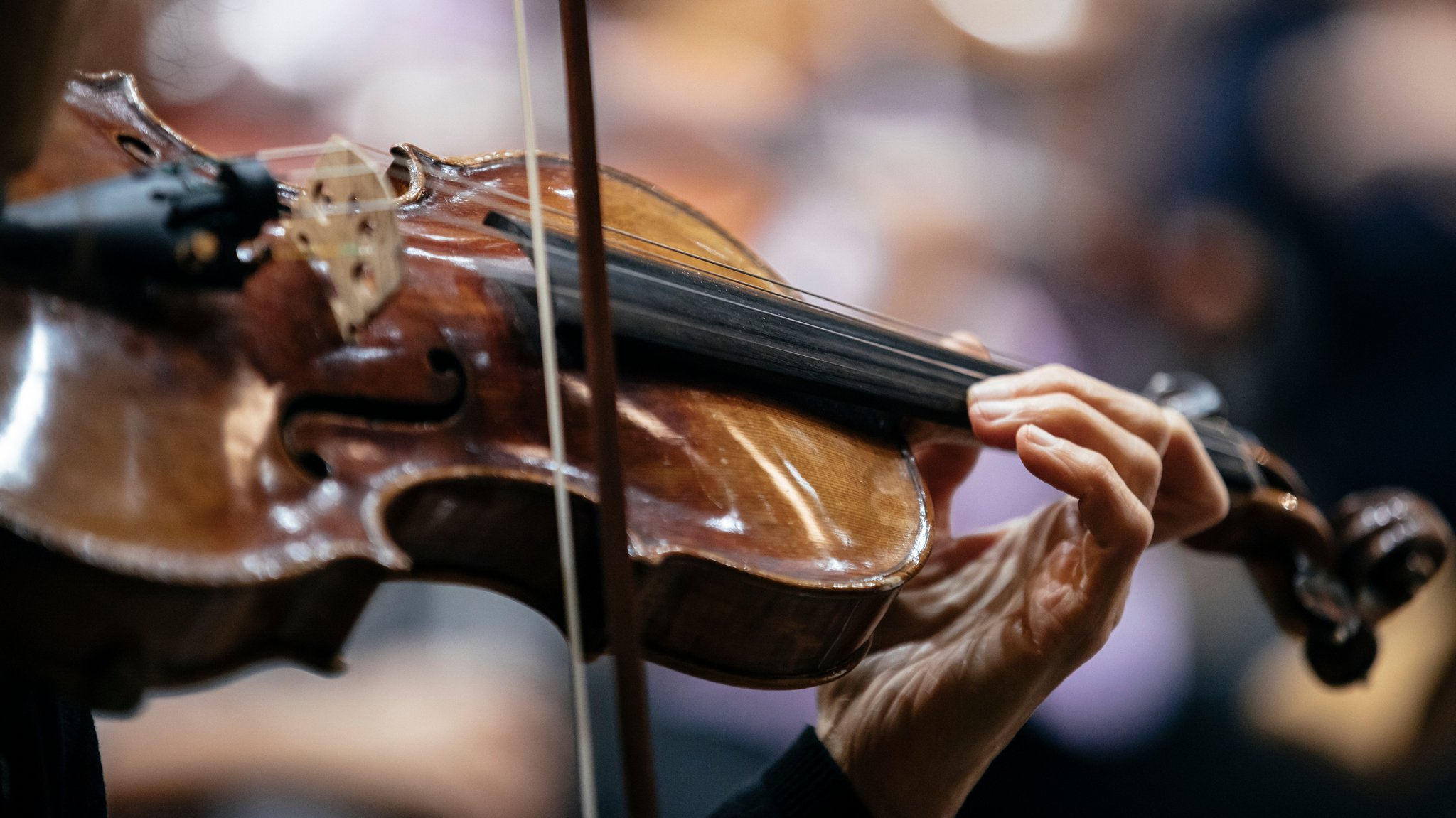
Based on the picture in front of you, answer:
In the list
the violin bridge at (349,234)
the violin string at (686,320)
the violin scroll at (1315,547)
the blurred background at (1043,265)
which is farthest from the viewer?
the blurred background at (1043,265)

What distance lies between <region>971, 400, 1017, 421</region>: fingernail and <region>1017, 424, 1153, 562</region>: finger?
0.10 ft

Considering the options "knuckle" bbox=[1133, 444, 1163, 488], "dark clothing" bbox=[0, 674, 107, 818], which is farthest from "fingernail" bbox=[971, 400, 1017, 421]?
"dark clothing" bbox=[0, 674, 107, 818]

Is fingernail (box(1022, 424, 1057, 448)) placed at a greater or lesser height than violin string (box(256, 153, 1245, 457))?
lesser

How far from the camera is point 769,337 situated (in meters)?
0.74

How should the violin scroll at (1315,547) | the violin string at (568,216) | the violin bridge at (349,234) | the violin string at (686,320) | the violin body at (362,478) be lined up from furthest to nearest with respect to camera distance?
1. the violin scroll at (1315,547)
2. the violin string at (568,216)
3. the violin string at (686,320)
4. the violin bridge at (349,234)
5. the violin body at (362,478)

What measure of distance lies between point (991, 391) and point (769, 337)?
208mm

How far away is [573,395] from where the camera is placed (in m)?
0.63

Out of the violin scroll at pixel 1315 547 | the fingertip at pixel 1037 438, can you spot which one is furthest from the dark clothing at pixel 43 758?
the violin scroll at pixel 1315 547

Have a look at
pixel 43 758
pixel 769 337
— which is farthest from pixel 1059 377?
pixel 43 758

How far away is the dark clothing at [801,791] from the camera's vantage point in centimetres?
88

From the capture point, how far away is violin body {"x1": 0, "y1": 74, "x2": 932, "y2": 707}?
1.44ft

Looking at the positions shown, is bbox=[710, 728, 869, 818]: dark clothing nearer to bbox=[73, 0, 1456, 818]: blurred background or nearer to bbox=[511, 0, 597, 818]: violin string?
bbox=[511, 0, 597, 818]: violin string

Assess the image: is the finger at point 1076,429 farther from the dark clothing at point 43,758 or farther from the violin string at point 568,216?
the dark clothing at point 43,758

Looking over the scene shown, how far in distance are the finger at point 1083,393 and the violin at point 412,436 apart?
0.08ft
